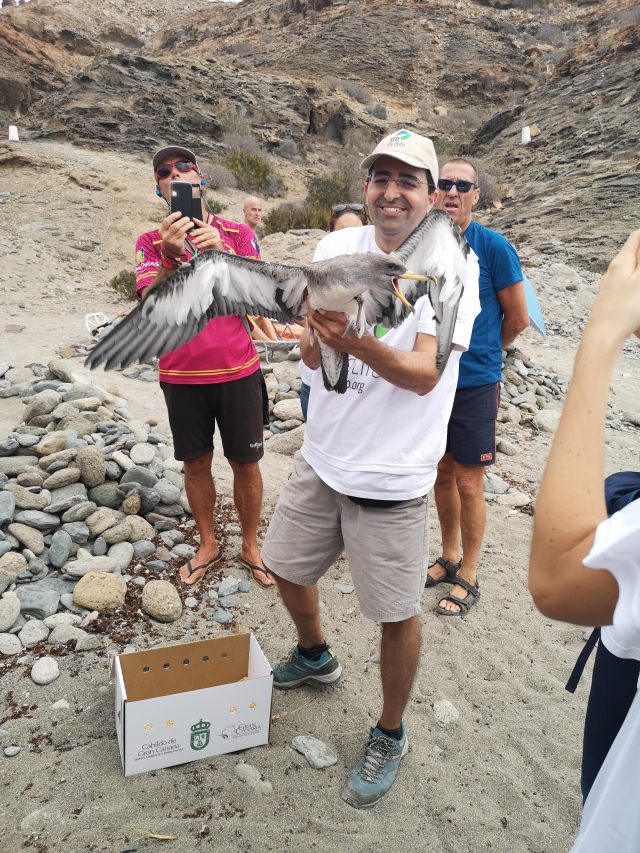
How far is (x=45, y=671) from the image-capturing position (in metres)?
2.89

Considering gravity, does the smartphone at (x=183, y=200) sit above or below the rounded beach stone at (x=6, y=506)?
above

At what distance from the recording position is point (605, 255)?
536 inches

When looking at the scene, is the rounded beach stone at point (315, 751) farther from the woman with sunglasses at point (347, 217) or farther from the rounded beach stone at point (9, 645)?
the woman with sunglasses at point (347, 217)

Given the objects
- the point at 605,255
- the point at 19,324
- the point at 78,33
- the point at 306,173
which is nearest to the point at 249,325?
the point at 19,324

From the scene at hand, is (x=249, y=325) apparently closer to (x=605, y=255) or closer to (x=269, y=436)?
(x=269, y=436)

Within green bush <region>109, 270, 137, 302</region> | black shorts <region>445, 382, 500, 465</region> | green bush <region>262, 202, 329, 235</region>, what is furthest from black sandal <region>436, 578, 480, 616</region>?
green bush <region>262, 202, 329, 235</region>

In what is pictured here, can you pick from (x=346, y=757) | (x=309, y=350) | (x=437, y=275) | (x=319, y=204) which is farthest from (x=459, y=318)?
(x=319, y=204)

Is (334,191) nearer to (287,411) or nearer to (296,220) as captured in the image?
(296,220)

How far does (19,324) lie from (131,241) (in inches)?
263

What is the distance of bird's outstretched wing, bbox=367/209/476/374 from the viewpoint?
2.22 metres

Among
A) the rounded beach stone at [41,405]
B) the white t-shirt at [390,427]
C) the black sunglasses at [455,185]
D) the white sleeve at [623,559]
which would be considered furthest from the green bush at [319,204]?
the white sleeve at [623,559]

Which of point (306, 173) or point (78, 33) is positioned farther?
point (78, 33)

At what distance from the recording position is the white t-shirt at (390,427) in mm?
2258

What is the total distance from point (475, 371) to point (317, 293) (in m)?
1.86
